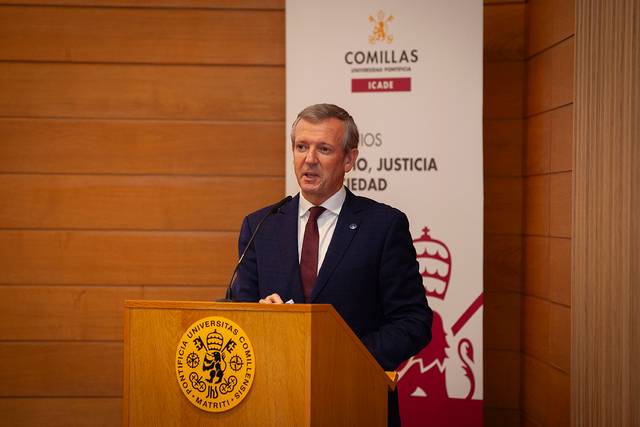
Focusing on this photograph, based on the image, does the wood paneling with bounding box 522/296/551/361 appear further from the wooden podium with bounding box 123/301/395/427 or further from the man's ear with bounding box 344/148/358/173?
the wooden podium with bounding box 123/301/395/427

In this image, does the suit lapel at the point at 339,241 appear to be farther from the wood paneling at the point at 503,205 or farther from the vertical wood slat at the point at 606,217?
the wood paneling at the point at 503,205

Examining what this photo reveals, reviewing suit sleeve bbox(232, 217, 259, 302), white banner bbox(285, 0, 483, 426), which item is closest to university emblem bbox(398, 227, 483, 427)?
white banner bbox(285, 0, 483, 426)

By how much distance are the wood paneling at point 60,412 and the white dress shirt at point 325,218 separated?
6.91 ft

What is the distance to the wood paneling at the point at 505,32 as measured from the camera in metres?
3.84

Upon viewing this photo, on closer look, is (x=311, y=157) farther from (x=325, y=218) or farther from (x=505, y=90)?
(x=505, y=90)

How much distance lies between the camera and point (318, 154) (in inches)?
87.0

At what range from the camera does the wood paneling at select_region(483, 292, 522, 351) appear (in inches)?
152

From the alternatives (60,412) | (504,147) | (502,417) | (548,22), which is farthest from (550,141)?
(60,412)

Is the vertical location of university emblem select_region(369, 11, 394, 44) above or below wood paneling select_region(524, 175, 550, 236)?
above

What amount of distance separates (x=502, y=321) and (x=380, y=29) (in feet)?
5.22

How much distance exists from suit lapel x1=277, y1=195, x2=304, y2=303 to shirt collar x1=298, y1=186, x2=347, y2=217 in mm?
16

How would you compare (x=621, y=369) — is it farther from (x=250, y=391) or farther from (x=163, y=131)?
(x=163, y=131)

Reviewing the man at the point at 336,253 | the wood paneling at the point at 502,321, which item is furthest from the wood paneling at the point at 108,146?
the man at the point at 336,253

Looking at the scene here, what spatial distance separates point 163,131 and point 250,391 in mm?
2593
